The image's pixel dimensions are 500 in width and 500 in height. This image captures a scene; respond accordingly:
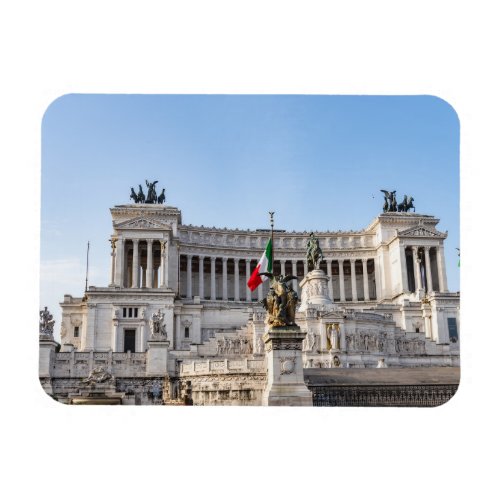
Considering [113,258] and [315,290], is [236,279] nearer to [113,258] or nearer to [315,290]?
[113,258]

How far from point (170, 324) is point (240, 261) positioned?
19854 mm

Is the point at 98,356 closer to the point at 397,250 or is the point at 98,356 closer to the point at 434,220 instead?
the point at 397,250

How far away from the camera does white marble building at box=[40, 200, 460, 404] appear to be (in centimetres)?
3703

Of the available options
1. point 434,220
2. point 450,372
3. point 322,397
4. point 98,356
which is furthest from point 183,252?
point 322,397

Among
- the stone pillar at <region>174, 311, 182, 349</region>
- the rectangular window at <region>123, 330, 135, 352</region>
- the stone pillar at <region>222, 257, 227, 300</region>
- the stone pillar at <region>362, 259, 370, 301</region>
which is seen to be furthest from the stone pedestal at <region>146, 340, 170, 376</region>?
the stone pillar at <region>362, 259, 370, 301</region>

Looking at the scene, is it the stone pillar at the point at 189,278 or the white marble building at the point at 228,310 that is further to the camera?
the stone pillar at the point at 189,278

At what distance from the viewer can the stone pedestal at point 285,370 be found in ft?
69.7

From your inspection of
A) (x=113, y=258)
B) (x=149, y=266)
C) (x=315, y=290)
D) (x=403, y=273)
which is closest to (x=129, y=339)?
(x=149, y=266)

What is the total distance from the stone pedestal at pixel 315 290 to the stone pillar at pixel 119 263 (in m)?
21.9

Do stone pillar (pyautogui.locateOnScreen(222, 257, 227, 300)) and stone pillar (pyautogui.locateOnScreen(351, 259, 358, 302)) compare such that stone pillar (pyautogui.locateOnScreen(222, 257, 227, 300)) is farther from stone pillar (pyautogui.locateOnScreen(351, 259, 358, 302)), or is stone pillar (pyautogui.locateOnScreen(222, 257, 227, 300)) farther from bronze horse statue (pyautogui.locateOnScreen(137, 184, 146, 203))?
stone pillar (pyautogui.locateOnScreen(351, 259, 358, 302))

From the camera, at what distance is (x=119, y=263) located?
66.4 meters

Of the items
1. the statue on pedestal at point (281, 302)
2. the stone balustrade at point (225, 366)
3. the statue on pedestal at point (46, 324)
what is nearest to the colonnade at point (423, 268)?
the stone balustrade at point (225, 366)

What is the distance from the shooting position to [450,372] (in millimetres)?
34219

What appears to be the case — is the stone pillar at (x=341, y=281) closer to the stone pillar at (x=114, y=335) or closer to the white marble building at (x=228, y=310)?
the white marble building at (x=228, y=310)
